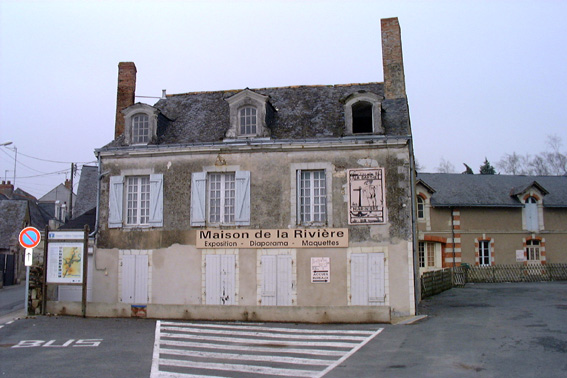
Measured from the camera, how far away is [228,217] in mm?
17625

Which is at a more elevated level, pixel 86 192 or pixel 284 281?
pixel 86 192

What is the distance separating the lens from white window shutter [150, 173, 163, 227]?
17828 millimetres

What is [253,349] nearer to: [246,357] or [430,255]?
[246,357]

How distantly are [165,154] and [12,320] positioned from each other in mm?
6878

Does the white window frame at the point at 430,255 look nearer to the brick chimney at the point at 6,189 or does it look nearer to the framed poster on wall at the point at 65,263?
the framed poster on wall at the point at 65,263

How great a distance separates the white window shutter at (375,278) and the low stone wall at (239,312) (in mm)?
1719

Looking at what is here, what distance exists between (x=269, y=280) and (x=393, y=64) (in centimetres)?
889

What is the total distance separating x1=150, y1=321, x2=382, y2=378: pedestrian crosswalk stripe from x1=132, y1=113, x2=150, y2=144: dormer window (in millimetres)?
6947

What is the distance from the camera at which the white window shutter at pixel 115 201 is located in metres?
18.2

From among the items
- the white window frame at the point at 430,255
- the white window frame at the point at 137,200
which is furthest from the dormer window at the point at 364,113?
the white window frame at the point at 430,255

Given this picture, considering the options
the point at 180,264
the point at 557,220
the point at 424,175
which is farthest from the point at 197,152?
the point at 557,220

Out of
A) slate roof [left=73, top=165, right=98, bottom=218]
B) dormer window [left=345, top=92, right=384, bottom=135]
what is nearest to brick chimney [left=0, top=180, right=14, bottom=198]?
slate roof [left=73, top=165, right=98, bottom=218]

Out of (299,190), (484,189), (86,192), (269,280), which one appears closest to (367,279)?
(269,280)

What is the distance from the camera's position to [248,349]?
11.4 metres
